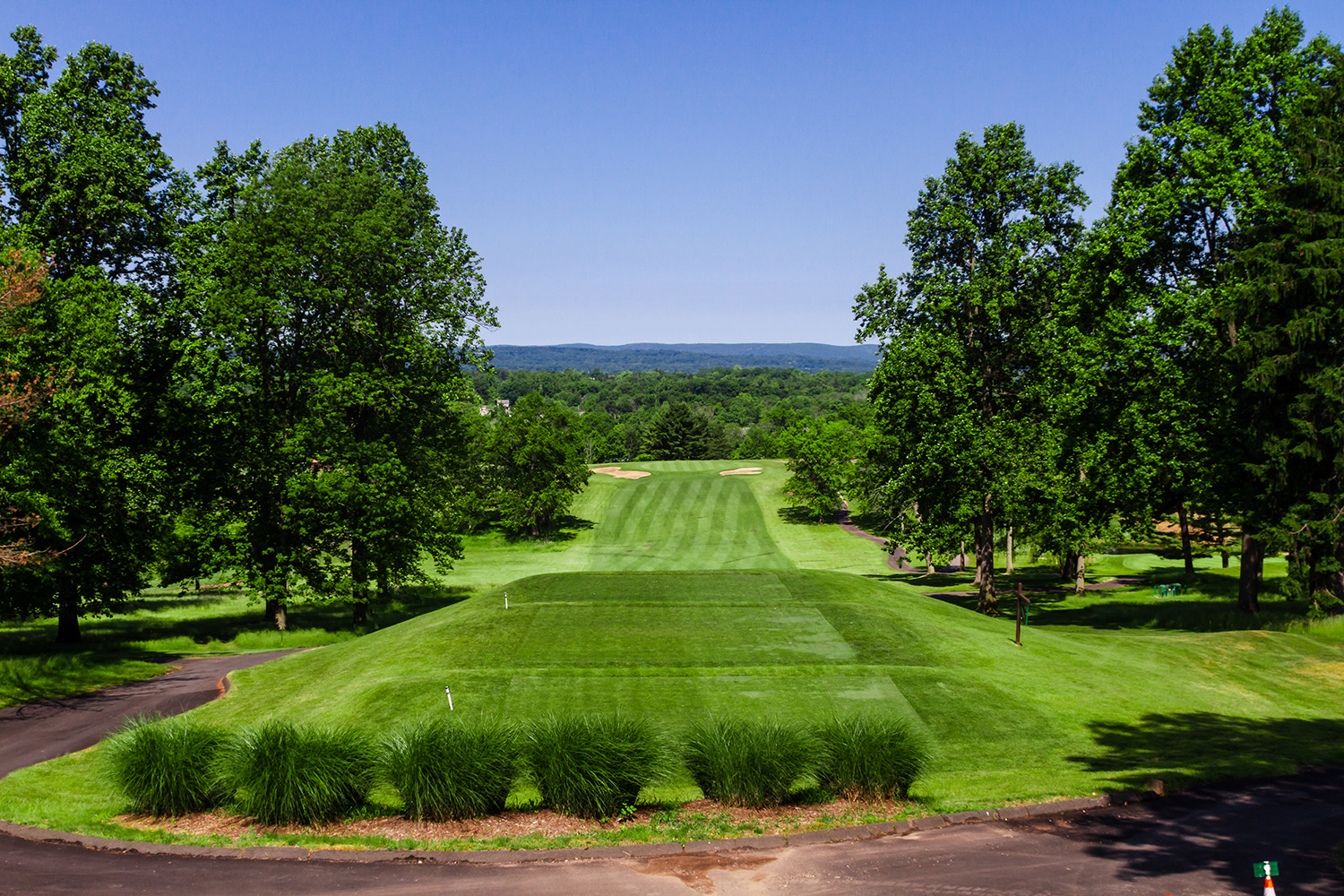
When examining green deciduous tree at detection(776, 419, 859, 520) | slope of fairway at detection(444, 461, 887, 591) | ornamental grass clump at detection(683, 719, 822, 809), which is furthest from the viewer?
green deciduous tree at detection(776, 419, 859, 520)

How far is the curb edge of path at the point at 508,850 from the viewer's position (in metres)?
10.4

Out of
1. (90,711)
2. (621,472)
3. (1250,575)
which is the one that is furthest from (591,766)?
(621,472)

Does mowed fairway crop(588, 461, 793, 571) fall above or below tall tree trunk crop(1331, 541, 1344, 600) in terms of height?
below

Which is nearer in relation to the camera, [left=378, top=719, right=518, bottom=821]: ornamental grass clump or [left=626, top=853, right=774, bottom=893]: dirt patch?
[left=626, top=853, right=774, bottom=893]: dirt patch

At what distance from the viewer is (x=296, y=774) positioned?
1163 cm

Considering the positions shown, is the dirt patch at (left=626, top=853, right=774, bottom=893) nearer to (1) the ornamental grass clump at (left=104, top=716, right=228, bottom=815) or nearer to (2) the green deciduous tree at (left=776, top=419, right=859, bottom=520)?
(1) the ornamental grass clump at (left=104, top=716, right=228, bottom=815)

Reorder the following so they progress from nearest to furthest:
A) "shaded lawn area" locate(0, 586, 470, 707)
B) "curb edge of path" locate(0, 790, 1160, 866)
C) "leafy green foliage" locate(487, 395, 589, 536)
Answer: "curb edge of path" locate(0, 790, 1160, 866)
"shaded lawn area" locate(0, 586, 470, 707)
"leafy green foliage" locate(487, 395, 589, 536)

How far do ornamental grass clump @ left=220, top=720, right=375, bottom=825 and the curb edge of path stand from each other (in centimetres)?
95

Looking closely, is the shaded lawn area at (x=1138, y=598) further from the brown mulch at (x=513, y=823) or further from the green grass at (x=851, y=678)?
the brown mulch at (x=513, y=823)

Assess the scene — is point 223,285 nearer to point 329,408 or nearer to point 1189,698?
point 329,408

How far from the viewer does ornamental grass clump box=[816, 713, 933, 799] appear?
12305 millimetres

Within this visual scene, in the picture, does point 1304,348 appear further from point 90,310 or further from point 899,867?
point 90,310

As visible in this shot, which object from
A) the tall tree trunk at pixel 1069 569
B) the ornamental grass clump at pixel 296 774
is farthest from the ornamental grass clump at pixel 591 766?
the tall tree trunk at pixel 1069 569

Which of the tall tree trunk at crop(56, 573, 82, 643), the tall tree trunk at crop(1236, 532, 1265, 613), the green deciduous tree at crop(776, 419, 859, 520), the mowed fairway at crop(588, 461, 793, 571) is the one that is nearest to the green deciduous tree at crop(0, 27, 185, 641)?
the tall tree trunk at crop(56, 573, 82, 643)
